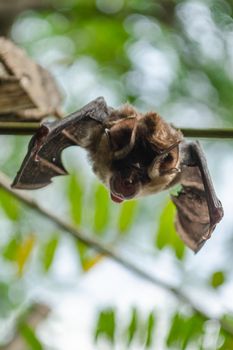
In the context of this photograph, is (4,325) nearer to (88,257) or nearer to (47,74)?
(88,257)

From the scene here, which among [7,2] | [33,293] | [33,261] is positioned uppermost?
[7,2]

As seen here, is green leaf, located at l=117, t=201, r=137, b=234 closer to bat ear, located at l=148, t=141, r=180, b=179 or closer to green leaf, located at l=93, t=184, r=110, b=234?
green leaf, located at l=93, t=184, r=110, b=234

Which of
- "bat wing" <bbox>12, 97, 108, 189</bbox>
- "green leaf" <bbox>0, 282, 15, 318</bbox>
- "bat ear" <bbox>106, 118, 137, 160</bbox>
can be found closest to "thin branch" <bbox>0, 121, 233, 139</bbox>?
"bat wing" <bbox>12, 97, 108, 189</bbox>

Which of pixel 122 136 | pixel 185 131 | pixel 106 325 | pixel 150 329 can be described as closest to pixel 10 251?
pixel 106 325

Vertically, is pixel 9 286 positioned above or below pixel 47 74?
below

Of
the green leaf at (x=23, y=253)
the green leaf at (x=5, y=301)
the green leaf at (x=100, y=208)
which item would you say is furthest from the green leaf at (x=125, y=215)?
the green leaf at (x=5, y=301)

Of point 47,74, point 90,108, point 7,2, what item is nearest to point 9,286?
point 7,2
